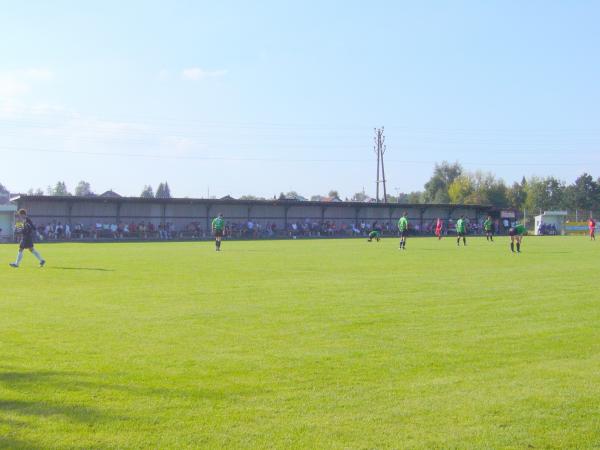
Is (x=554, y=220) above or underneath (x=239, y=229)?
above

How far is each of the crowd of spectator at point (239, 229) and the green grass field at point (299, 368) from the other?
43.4 m

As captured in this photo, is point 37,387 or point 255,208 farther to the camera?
point 255,208

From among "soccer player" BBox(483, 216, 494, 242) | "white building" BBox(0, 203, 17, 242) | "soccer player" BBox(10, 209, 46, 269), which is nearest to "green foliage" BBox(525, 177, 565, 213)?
"soccer player" BBox(483, 216, 494, 242)

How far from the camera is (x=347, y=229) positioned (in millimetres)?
71250

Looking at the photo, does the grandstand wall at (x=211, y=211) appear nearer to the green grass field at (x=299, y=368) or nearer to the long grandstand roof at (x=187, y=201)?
the long grandstand roof at (x=187, y=201)

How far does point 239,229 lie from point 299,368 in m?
58.0

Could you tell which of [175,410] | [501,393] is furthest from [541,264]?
[175,410]

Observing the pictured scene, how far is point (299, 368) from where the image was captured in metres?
7.52

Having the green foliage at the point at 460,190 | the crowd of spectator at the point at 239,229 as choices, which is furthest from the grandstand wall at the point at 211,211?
the green foliage at the point at 460,190

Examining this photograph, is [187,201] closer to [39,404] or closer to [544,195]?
[39,404]

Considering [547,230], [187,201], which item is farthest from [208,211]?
[547,230]

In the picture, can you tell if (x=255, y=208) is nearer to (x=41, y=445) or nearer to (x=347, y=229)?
(x=347, y=229)

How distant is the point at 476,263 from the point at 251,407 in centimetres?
1896

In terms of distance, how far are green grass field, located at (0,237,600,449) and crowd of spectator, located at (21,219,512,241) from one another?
4335 cm
